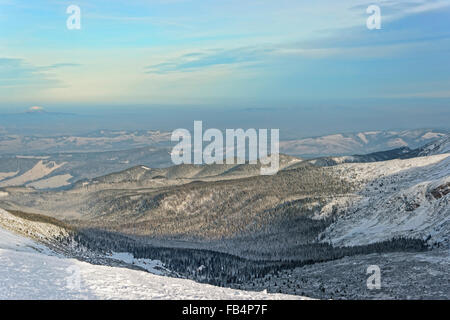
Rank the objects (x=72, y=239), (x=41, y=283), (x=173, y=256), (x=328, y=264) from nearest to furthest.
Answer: (x=41, y=283), (x=328, y=264), (x=72, y=239), (x=173, y=256)

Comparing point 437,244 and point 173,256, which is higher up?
point 437,244

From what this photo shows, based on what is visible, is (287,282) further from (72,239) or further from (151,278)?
(72,239)
